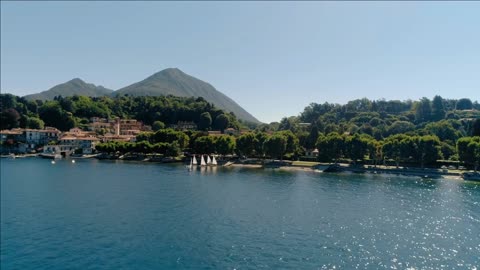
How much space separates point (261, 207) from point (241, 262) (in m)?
20.1

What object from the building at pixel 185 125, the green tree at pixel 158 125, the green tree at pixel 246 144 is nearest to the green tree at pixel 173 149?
the green tree at pixel 246 144

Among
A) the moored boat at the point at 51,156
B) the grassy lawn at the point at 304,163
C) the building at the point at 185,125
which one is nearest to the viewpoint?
the grassy lawn at the point at 304,163

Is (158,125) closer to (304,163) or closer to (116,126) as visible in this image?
(116,126)

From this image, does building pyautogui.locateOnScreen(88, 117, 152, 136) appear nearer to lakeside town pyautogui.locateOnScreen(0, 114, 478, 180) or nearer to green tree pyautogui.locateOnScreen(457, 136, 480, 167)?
lakeside town pyautogui.locateOnScreen(0, 114, 478, 180)

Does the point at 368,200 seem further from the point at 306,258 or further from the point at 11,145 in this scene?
the point at 11,145

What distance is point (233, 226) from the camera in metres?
40.0

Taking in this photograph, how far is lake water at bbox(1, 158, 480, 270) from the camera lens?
30.5m

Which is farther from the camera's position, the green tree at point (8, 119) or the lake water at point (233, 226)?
the green tree at point (8, 119)

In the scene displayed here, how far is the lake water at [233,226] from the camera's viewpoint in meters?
30.5

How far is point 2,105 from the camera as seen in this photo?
19062 cm

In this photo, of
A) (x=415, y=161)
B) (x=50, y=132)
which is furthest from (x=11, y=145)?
(x=415, y=161)

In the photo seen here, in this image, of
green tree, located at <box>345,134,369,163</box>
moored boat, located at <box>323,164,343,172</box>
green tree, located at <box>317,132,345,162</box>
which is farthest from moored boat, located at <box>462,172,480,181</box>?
green tree, located at <box>317,132,345,162</box>

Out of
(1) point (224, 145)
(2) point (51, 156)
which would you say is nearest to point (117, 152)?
(2) point (51, 156)

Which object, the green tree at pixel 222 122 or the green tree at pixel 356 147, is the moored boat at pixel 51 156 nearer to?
the green tree at pixel 222 122
